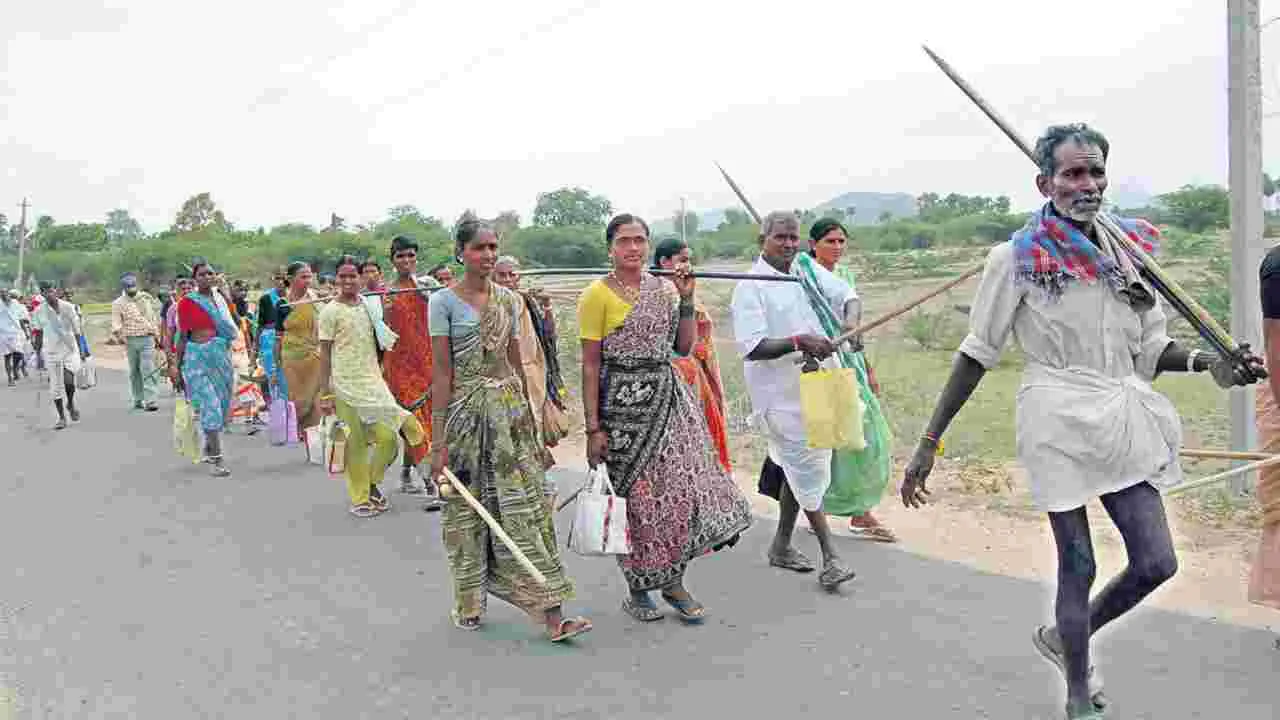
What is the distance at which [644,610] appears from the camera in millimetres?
5539

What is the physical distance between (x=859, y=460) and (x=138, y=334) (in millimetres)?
12723

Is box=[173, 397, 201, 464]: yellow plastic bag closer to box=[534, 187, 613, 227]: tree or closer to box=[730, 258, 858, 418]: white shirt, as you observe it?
box=[730, 258, 858, 418]: white shirt

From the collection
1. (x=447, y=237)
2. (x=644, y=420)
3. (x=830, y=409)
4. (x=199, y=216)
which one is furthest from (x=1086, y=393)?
(x=199, y=216)

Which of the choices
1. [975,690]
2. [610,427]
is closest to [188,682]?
[610,427]

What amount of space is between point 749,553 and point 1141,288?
3.52m

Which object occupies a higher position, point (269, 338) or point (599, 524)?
point (269, 338)

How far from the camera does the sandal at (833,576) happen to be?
18.9 feet

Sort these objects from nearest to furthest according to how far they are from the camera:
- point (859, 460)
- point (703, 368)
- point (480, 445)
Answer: point (480, 445)
point (859, 460)
point (703, 368)

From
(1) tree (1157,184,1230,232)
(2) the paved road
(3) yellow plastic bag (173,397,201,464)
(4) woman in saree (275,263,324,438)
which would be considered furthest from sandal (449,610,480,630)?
(1) tree (1157,184,1230,232)

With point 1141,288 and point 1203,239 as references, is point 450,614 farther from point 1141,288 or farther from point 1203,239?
point 1203,239

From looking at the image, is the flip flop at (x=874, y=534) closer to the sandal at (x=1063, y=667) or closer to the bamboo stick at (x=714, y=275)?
the bamboo stick at (x=714, y=275)

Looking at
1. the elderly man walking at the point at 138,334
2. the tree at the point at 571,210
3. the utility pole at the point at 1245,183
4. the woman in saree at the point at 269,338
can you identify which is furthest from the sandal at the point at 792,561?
the tree at the point at 571,210

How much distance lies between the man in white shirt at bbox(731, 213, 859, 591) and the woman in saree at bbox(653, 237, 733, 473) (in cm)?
82

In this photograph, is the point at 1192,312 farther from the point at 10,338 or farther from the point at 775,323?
the point at 10,338
